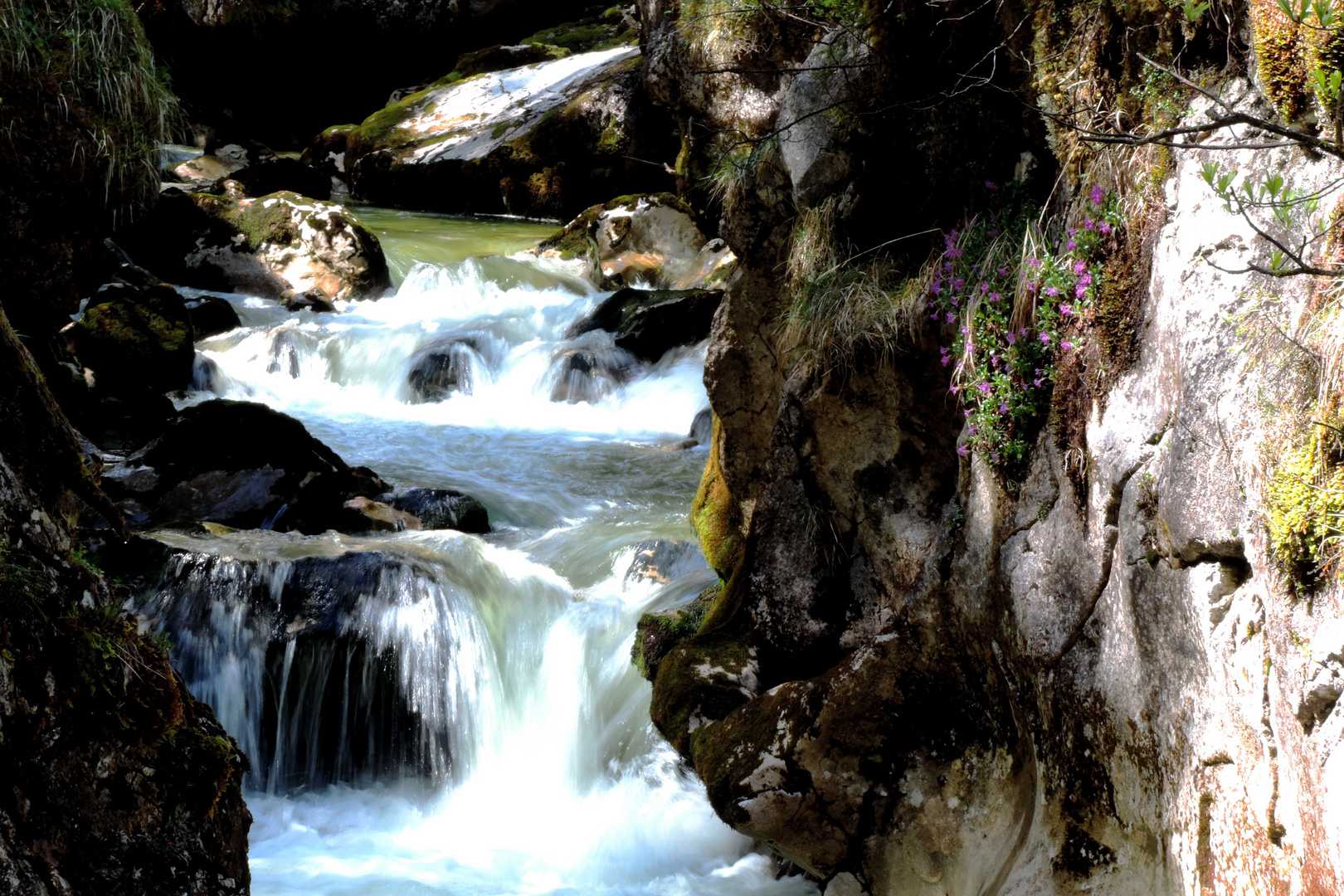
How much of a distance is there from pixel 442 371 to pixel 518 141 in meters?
7.49

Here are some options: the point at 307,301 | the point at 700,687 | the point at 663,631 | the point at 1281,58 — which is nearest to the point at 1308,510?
the point at 1281,58

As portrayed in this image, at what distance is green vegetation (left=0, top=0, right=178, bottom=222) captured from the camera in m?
7.16

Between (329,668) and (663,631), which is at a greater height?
(663,631)

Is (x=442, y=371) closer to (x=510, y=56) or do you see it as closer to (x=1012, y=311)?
(x=1012, y=311)

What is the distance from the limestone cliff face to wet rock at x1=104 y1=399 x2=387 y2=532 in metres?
3.52

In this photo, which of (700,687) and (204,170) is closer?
(700,687)

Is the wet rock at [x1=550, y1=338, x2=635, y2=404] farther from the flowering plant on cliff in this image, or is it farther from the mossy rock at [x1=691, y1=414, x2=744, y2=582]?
the flowering plant on cliff

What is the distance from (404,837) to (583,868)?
100 cm

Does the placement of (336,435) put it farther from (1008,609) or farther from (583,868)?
(1008,609)

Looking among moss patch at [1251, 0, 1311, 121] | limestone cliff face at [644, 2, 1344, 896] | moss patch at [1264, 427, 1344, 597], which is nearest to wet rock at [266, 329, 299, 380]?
limestone cliff face at [644, 2, 1344, 896]

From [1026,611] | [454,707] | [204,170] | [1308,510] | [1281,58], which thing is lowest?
[454,707]

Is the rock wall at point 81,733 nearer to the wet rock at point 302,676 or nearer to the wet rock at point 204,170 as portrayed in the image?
the wet rock at point 302,676

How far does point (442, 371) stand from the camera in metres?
11.9

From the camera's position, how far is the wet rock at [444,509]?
7574 millimetres
